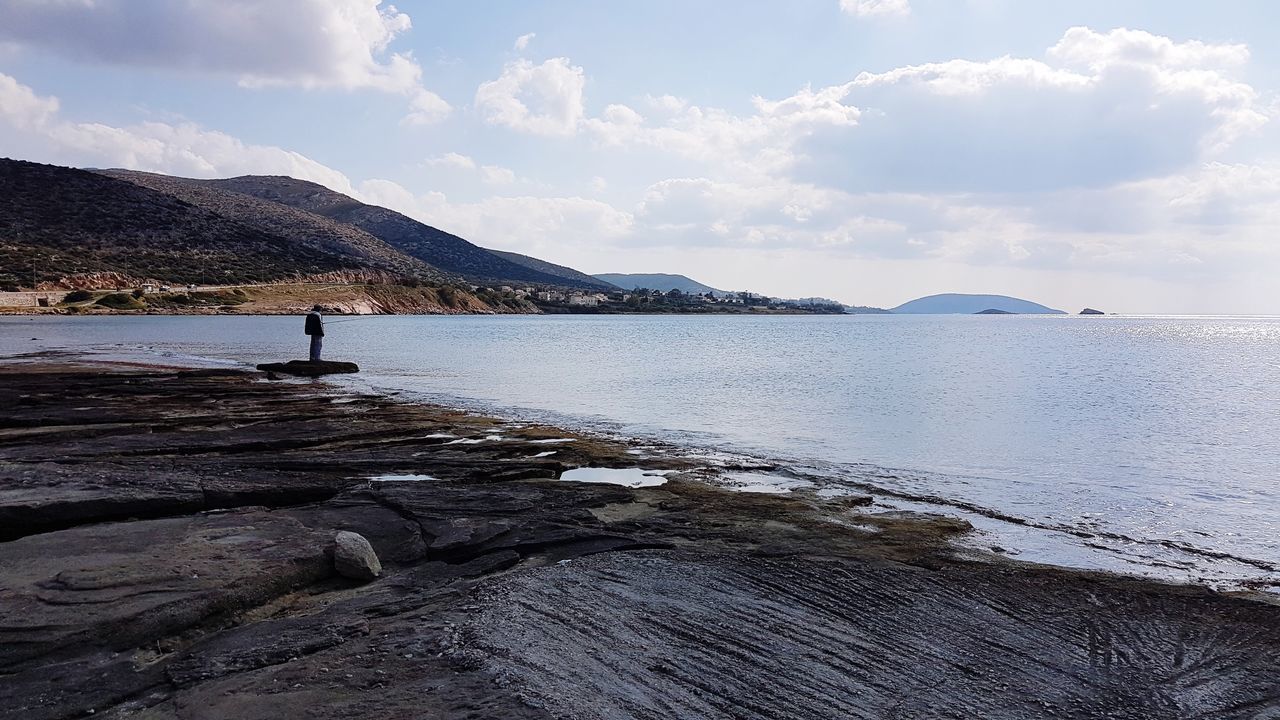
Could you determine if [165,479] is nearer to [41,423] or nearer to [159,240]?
[41,423]

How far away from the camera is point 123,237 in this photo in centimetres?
11919

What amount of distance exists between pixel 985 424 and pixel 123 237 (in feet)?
426

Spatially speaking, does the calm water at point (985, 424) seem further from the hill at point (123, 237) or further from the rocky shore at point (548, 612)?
the hill at point (123, 237)

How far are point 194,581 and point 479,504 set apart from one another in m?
3.83

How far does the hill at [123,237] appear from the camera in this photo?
105125 mm

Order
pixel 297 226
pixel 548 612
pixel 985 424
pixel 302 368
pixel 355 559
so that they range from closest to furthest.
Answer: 1. pixel 548 612
2. pixel 355 559
3. pixel 985 424
4. pixel 302 368
5. pixel 297 226

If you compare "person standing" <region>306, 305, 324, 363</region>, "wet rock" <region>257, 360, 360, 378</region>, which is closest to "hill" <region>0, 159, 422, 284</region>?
"person standing" <region>306, 305, 324, 363</region>

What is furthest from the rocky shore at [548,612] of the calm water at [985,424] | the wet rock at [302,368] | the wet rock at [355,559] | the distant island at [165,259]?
the distant island at [165,259]

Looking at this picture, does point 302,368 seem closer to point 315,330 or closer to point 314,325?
point 315,330

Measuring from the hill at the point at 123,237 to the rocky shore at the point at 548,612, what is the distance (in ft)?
354

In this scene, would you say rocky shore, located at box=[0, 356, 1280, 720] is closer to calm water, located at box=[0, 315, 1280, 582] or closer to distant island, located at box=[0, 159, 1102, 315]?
calm water, located at box=[0, 315, 1280, 582]

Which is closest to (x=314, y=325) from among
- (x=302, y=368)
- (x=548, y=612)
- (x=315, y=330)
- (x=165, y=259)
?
(x=315, y=330)

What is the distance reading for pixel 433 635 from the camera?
18.5ft

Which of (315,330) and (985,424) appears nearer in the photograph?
(985,424)
